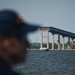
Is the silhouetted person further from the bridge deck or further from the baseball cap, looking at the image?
the bridge deck

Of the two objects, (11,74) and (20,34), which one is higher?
(20,34)

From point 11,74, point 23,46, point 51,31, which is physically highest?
point 51,31

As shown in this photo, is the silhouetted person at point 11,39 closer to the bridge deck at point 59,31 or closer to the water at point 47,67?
the water at point 47,67

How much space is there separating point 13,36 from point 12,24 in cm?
6

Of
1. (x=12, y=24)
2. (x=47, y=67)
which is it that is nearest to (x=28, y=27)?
(x=12, y=24)

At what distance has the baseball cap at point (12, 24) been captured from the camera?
1.55 metres

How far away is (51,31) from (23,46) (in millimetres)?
103373

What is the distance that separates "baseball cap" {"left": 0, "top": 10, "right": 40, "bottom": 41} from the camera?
5.10 feet

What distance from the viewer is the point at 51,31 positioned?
105 meters

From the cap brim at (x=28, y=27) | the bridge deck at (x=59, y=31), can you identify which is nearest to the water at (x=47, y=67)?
the cap brim at (x=28, y=27)

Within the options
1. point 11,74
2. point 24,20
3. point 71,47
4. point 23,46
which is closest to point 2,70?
point 11,74

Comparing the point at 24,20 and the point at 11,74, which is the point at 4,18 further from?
the point at 11,74

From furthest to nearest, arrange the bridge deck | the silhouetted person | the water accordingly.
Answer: the bridge deck, the water, the silhouetted person

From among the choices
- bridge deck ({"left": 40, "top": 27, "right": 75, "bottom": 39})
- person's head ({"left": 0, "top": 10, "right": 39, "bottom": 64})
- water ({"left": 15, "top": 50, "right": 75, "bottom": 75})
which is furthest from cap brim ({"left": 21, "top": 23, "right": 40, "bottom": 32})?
bridge deck ({"left": 40, "top": 27, "right": 75, "bottom": 39})
